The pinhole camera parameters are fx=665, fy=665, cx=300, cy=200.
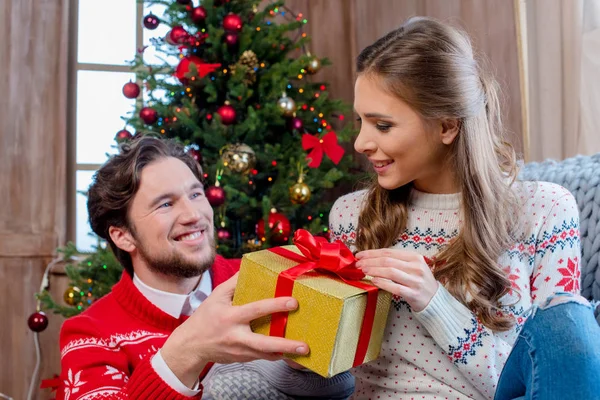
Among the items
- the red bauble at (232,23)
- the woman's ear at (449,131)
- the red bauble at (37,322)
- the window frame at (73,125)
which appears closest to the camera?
the woman's ear at (449,131)

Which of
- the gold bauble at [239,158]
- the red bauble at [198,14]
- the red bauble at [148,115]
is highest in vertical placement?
the red bauble at [198,14]

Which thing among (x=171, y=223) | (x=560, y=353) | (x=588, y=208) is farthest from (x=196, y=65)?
(x=560, y=353)

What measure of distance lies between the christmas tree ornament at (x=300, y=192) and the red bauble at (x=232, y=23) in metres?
0.64

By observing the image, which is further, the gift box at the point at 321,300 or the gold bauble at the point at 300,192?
the gold bauble at the point at 300,192

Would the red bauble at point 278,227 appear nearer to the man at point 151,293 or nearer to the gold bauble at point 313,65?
the man at point 151,293

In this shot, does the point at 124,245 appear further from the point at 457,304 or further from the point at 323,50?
the point at 323,50

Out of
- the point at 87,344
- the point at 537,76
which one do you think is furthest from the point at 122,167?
the point at 537,76

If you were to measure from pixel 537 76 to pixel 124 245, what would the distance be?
1.41m

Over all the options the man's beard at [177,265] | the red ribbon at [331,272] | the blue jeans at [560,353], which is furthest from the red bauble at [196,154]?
the blue jeans at [560,353]

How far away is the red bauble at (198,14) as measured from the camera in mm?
2569

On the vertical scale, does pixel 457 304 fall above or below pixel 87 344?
above

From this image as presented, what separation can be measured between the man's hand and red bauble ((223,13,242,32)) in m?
1.55

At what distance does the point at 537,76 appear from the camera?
2164mm

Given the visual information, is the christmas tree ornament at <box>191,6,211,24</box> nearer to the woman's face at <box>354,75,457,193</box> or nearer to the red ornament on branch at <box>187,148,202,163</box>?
the red ornament on branch at <box>187,148,202,163</box>
